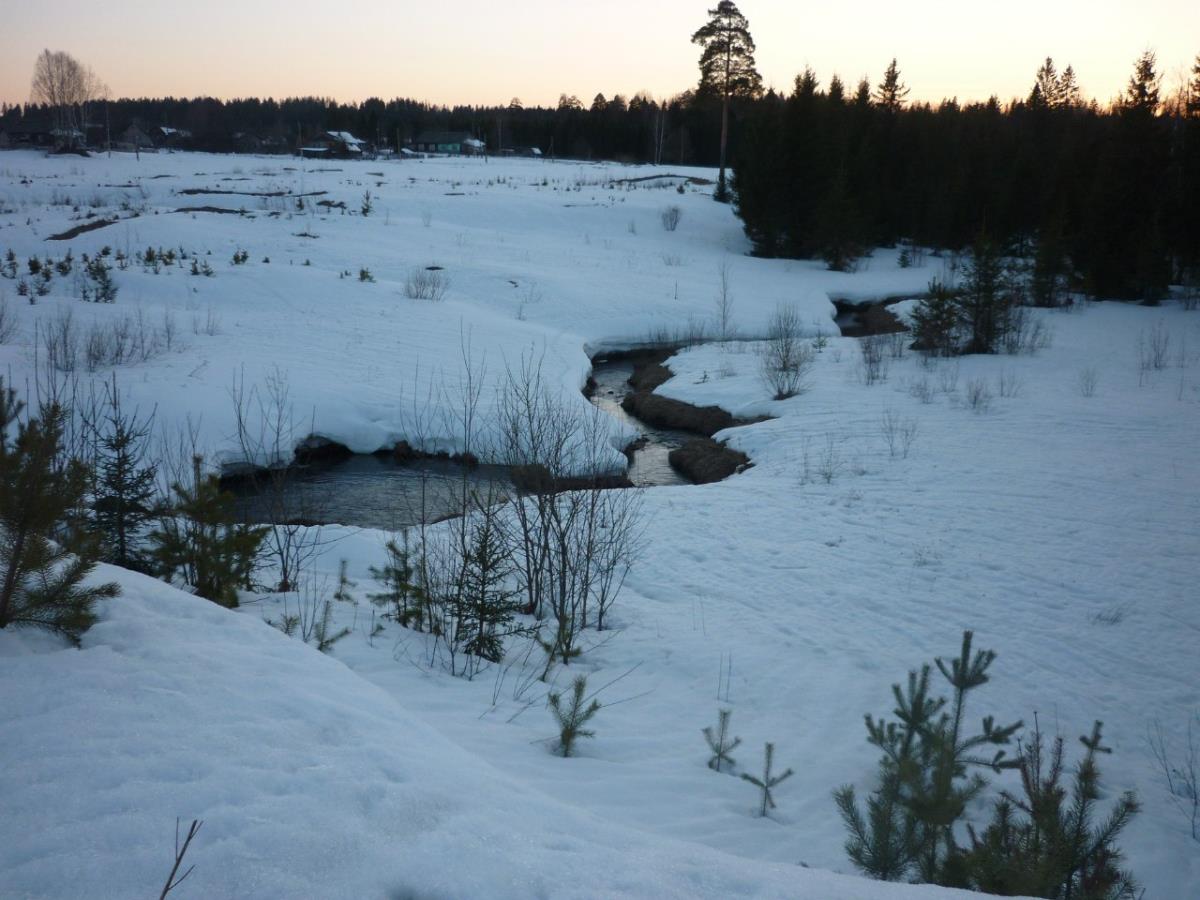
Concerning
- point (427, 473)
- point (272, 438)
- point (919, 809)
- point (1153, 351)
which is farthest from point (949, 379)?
point (919, 809)

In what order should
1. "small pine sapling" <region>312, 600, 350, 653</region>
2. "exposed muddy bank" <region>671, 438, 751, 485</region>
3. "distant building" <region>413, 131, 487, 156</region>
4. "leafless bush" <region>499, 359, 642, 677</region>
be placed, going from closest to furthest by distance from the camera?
"small pine sapling" <region>312, 600, 350, 653</region>, "leafless bush" <region>499, 359, 642, 677</region>, "exposed muddy bank" <region>671, 438, 751, 485</region>, "distant building" <region>413, 131, 487, 156</region>

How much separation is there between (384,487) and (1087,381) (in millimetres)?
13100

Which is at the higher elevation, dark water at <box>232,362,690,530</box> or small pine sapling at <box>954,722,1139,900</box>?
small pine sapling at <box>954,722,1139,900</box>

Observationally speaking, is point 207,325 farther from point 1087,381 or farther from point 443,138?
point 443,138

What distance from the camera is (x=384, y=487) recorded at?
11844 millimetres

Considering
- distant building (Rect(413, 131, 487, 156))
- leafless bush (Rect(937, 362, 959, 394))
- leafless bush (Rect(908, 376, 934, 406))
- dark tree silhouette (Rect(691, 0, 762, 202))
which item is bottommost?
leafless bush (Rect(908, 376, 934, 406))

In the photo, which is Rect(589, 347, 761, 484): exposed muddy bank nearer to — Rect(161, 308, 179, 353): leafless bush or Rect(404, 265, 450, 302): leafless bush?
Rect(404, 265, 450, 302): leafless bush

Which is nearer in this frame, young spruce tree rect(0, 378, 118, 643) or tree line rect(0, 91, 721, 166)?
young spruce tree rect(0, 378, 118, 643)

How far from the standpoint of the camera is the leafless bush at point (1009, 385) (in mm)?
14625

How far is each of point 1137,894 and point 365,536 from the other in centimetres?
751

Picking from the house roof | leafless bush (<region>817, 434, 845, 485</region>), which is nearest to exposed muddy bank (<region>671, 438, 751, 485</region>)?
leafless bush (<region>817, 434, 845, 485</region>)

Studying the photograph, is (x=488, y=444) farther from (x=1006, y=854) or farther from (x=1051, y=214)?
(x=1051, y=214)

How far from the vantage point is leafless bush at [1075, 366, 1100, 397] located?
567 inches

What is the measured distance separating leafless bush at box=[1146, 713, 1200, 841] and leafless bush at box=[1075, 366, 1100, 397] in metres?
10.2
